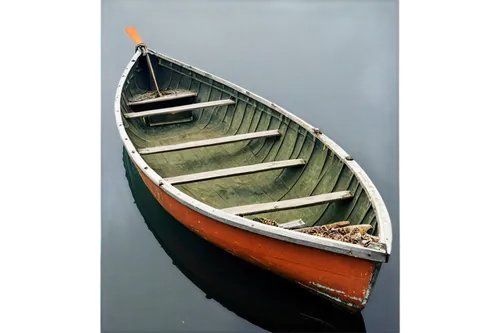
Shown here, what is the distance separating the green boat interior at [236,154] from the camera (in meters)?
4.58

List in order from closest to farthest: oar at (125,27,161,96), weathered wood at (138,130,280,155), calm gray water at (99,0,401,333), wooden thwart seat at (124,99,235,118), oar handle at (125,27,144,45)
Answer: calm gray water at (99,0,401,333) → weathered wood at (138,130,280,155) → wooden thwart seat at (124,99,235,118) → oar handle at (125,27,144,45) → oar at (125,27,161,96)

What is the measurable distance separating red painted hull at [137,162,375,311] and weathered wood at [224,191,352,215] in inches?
9.1

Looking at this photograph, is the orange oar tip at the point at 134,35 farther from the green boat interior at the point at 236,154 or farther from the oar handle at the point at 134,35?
the green boat interior at the point at 236,154

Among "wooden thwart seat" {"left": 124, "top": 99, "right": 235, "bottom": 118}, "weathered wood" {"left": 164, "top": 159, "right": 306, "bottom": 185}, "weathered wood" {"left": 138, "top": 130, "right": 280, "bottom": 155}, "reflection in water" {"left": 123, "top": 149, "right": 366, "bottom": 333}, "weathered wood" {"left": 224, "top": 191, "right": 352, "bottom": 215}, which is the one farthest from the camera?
"wooden thwart seat" {"left": 124, "top": 99, "right": 235, "bottom": 118}

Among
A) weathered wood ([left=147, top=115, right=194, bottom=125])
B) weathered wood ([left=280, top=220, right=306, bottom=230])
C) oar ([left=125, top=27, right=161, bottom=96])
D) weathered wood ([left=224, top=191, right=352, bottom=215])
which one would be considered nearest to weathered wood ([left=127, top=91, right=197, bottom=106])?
oar ([left=125, top=27, right=161, bottom=96])

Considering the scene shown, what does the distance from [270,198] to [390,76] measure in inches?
66.3

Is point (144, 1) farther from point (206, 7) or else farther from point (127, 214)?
point (127, 214)

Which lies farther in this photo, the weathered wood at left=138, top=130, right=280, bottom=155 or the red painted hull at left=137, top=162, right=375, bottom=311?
the weathered wood at left=138, top=130, right=280, bottom=155

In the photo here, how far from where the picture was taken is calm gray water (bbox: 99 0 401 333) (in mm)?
4250

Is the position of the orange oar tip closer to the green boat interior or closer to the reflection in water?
the green boat interior

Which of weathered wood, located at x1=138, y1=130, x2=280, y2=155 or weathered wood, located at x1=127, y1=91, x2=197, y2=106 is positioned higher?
weathered wood, located at x1=127, y1=91, x2=197, y2=106

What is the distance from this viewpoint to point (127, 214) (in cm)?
564

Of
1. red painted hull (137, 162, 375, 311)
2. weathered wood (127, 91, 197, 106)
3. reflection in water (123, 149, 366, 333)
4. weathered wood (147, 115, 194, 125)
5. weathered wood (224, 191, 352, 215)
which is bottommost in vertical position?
reflection in water (123, 149, 366, 333)
